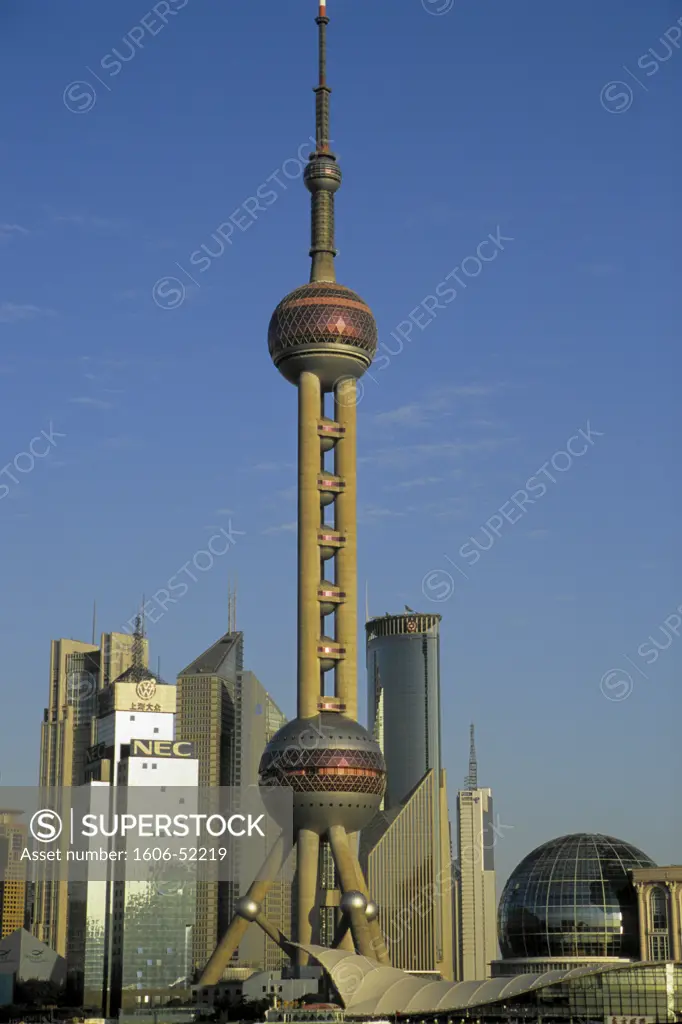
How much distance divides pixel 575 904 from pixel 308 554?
5981 cm

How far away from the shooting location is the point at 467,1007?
13750 centimetres

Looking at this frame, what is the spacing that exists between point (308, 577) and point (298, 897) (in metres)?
38.6

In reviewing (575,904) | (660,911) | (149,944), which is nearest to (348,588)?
(149,944)

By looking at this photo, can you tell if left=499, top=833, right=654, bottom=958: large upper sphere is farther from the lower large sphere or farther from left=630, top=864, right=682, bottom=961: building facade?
the lower large sphere

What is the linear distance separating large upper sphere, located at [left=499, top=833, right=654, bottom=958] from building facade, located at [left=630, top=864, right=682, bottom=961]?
1.22m

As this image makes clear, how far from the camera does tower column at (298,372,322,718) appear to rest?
7559 inches

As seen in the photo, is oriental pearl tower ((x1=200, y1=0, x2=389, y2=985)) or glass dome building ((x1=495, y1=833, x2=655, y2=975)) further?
oriental pearl tower ((x1=200, y1=0, x2=389, y2=985))

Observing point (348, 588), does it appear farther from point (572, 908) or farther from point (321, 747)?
point (572, 908)

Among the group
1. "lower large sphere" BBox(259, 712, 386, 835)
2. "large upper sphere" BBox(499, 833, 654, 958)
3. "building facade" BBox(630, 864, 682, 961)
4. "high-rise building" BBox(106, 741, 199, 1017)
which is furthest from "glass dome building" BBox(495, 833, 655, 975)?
"high-rise building" BBox(106, 741, 199, 1017)

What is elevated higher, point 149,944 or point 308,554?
point 308,554

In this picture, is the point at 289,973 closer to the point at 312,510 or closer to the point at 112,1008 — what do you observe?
the point at 112,1008

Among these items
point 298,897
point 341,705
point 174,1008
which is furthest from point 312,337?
point 174,1008

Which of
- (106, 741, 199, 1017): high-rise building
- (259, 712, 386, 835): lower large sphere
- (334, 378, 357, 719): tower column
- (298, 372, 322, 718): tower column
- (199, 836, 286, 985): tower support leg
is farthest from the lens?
(334, 378, 357, 719): tower column

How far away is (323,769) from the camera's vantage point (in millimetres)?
186625
